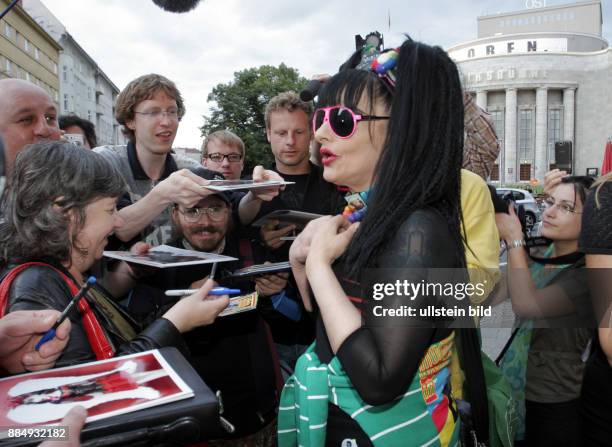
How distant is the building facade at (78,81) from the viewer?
158 ft

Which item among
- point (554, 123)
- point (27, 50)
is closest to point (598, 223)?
point (27, 50)

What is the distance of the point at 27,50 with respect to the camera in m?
42.8

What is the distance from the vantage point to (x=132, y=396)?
3.75 feet

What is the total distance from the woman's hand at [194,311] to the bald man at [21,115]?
4.63 ft

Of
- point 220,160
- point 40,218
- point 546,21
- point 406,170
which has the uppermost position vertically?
point 546,21

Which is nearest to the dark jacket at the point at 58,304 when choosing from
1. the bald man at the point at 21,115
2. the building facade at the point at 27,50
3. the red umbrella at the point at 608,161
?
the bald man at the point at 21,115

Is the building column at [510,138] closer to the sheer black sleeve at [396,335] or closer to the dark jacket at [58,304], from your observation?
the sheer black sleeve at [396,335]

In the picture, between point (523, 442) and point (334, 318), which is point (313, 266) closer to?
point (334, 318)

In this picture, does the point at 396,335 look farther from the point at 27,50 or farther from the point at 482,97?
the point at 482,97

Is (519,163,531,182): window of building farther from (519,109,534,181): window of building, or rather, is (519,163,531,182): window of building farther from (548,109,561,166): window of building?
(548,109,561,166): window of building

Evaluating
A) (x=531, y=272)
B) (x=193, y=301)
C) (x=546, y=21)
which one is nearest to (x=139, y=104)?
(x=193, y=301)

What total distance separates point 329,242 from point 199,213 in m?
1.45

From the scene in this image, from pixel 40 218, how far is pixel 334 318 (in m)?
1.05

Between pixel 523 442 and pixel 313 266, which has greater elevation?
pixel 313 266
